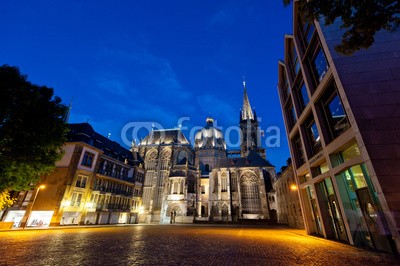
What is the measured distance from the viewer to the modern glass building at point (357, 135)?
23.4 ft

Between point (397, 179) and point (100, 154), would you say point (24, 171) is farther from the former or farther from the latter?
point (397, 179)

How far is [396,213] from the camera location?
6.46 metres

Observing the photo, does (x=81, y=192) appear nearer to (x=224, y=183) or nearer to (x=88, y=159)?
(x=88, y=159)

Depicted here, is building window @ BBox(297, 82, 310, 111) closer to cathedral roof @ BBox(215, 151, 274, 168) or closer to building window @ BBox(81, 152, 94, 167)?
building window @ BBox(81, 152, 94, 167)

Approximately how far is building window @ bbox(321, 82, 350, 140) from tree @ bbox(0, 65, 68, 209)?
20.4 metres

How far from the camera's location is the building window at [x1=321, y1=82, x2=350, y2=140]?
30.8 feet

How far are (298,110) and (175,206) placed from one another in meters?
37.9

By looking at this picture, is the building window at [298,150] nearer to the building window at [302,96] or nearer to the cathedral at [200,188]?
the building window at [302,96]

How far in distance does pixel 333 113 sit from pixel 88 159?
3153 cm

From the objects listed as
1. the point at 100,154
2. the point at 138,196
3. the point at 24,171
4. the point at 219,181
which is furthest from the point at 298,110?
the point at 138,196

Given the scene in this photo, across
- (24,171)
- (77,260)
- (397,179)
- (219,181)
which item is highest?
(219,181)

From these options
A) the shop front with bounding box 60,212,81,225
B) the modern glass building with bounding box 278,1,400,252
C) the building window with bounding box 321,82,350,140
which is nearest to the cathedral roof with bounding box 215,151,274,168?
the shop front with bounding box 60,212,81,225

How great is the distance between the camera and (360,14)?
4.95 metres

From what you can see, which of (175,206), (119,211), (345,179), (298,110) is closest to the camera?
(345,179)
